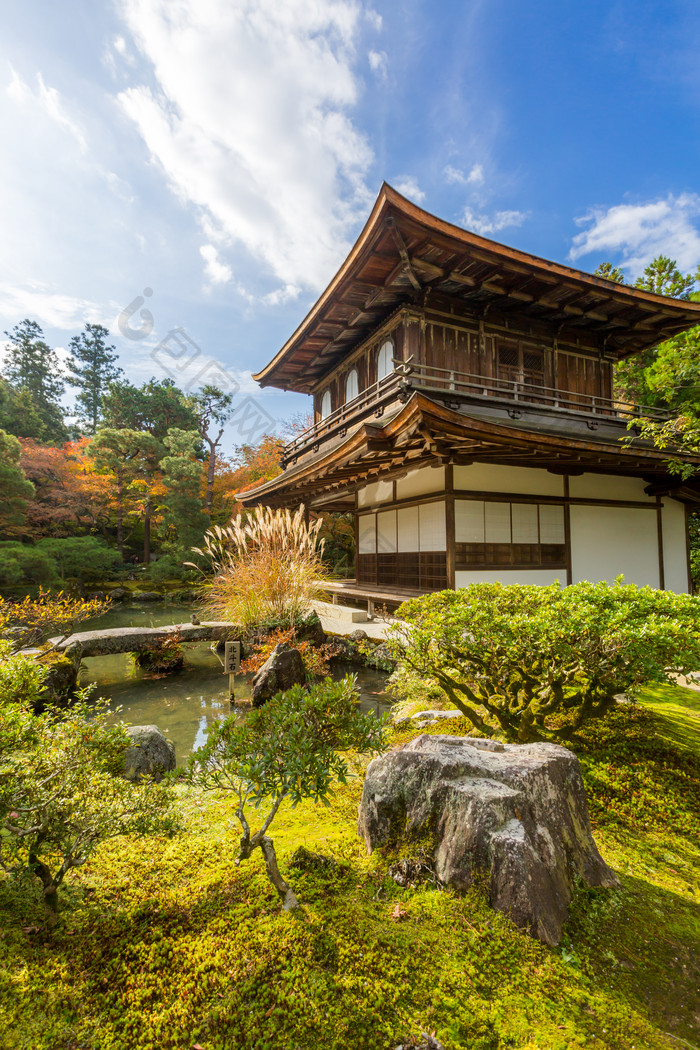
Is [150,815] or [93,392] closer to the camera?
[150,815]

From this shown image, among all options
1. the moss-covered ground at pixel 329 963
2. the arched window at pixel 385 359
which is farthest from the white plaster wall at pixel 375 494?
the moss-covered ground at pixel 329 963

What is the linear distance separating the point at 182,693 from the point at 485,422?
5214mm

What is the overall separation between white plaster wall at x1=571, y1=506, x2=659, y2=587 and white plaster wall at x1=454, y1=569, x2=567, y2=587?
493mm

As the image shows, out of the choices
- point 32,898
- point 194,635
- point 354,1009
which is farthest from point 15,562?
point 354,1009

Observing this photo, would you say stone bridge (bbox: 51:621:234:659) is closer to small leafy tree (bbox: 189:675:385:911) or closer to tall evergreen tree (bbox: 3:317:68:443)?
small leafy tree (bbox: 189:675:385:911)

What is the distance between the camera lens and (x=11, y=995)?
1.18 m

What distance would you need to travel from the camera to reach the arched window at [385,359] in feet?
27.3

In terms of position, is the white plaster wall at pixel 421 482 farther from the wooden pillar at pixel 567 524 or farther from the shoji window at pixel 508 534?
the wooden pillar at pixel 567 524

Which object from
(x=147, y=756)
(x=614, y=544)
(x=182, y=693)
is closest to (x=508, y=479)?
(x=614, y=544)

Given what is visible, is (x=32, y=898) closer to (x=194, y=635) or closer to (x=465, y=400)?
(x=194, y=635)

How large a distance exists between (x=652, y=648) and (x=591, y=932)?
1205 millimetres

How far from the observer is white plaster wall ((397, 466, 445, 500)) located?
275 inches

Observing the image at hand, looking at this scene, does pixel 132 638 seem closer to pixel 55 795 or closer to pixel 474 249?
pixel 55 795

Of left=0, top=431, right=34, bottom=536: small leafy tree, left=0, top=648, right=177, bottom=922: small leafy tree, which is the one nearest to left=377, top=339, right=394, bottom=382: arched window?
left=0, top=648, right=177, bottom=922: small leafy tree
